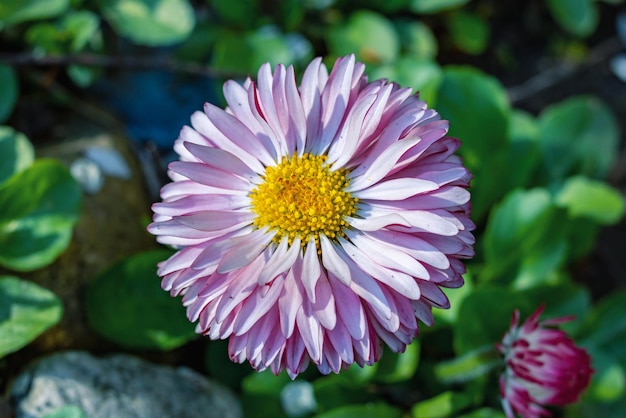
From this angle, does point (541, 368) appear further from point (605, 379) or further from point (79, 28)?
point (79, 28)

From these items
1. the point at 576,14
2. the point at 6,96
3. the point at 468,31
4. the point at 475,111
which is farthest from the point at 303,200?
the point at 576,14

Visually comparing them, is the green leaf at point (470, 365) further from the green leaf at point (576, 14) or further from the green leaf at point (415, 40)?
the green leaf at point (576, 14)

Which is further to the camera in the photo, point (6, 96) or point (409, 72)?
point (409, 72)

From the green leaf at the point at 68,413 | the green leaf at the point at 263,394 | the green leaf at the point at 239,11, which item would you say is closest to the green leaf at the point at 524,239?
the green leaf at the point at 263,394

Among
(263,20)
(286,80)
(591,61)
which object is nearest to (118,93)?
(263,20)

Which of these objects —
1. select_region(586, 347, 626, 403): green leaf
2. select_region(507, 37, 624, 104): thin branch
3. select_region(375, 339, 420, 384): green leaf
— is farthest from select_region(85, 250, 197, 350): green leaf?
select_region(507, 37, 624, 104): thin branch

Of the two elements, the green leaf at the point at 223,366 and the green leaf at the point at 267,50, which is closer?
the green leaf at the point at 223,366
